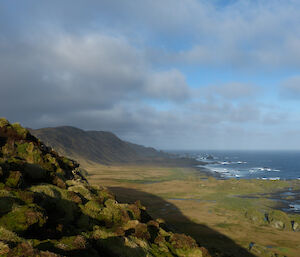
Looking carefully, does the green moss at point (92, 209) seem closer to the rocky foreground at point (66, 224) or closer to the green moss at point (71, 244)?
the rocky foreground at point (66, 224)

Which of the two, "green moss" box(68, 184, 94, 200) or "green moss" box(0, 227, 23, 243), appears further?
"green moss" box(68, 184, 94, 200)

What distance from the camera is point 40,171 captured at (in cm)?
2123

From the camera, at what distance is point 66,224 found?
50.0ft

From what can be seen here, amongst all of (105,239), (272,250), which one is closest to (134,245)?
(105,239)

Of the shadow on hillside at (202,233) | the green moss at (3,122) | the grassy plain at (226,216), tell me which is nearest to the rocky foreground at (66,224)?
the shadow on hillside at (202,233)

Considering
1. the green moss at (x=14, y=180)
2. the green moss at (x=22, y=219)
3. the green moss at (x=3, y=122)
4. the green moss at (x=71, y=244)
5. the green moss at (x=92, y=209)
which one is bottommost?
the green moss at (x=92, y=209)

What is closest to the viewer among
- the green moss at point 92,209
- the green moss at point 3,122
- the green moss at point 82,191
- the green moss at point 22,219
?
the green moss at point 22,219

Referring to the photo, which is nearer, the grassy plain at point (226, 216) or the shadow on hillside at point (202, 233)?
the shadow on hillside at point (202, 233)

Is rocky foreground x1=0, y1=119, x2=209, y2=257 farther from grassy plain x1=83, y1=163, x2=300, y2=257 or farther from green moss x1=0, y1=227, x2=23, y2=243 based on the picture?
grassy plain x1=83, y1=163, x2=300, y2=257

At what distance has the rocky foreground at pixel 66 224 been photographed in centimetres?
1073

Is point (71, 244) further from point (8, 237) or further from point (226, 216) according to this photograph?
point (226, 216)

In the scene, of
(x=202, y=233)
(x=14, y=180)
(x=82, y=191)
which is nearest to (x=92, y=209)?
(x=82, y=191)

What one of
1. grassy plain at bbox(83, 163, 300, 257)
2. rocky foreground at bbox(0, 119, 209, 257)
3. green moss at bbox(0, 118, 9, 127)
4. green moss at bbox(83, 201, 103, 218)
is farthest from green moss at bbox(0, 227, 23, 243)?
green moss at bbox(0, 118, 9, 127)

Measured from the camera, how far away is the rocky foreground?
10727 millimetres
